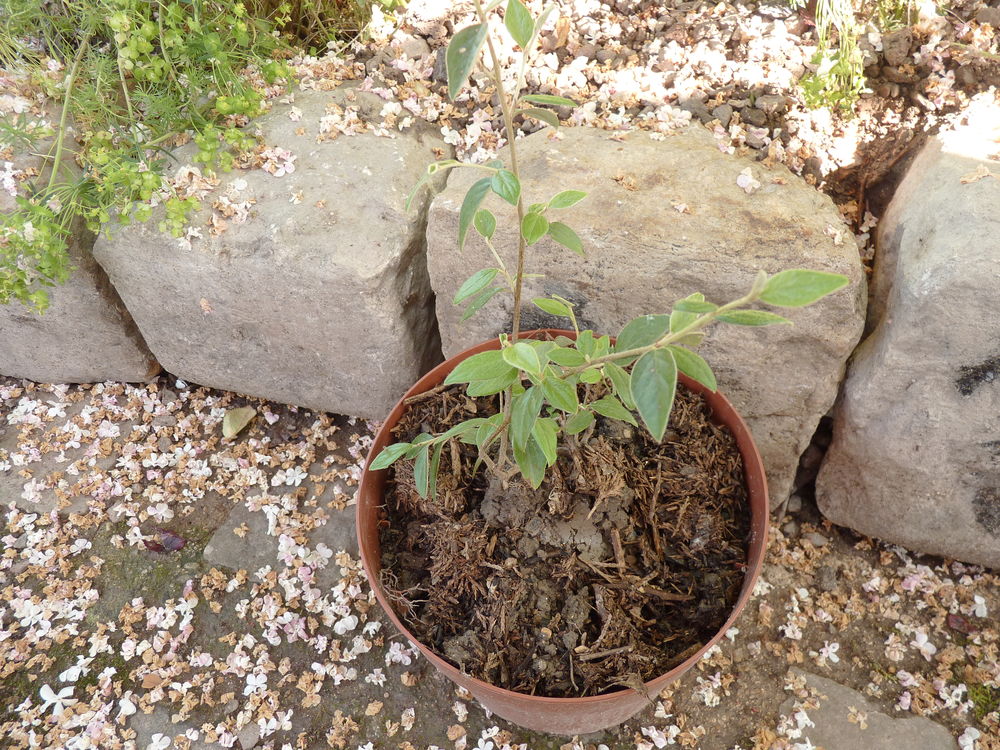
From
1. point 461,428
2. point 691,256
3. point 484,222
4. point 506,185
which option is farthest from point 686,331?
point 691,256

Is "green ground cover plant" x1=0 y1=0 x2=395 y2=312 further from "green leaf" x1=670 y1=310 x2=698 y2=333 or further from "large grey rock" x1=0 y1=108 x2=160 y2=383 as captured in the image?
"green leaf" x1=670 y1=310 x2=698 y2=333

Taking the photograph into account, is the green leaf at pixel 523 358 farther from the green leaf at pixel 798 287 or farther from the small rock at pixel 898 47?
the small rock at pixel 898 47

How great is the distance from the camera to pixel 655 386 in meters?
0.75

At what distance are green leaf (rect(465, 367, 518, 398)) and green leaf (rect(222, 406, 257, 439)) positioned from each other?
4.03 ft

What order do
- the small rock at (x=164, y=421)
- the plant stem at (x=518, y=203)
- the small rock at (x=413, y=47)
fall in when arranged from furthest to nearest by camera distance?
the small rock at (x=164, y=421)
the small rock at (x=413, y=47)
the plant stem at (x=518, y=203)

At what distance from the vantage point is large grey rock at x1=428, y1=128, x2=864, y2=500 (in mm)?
1462

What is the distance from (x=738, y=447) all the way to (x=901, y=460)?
0.44 meters

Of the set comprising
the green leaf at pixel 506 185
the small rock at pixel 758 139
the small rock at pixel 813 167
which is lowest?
the small rock at pixel 813 167

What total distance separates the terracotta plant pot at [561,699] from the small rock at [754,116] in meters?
0.72

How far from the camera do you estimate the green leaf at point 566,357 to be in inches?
39.9

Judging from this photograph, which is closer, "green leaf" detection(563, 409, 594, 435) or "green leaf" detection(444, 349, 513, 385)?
"green leaf" detection(444, 349, 513, 385)

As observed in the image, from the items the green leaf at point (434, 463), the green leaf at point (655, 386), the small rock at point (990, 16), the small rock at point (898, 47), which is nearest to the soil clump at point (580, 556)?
the green leaf at point (434, 463)

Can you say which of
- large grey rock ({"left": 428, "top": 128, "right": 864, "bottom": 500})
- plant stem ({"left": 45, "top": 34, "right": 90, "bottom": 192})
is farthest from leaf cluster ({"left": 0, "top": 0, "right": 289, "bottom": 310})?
large grey rock ({"left": 428, "top": 128, "right": 864, "bottom": 500})

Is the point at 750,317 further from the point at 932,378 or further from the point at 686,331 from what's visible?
the point at 932,378
